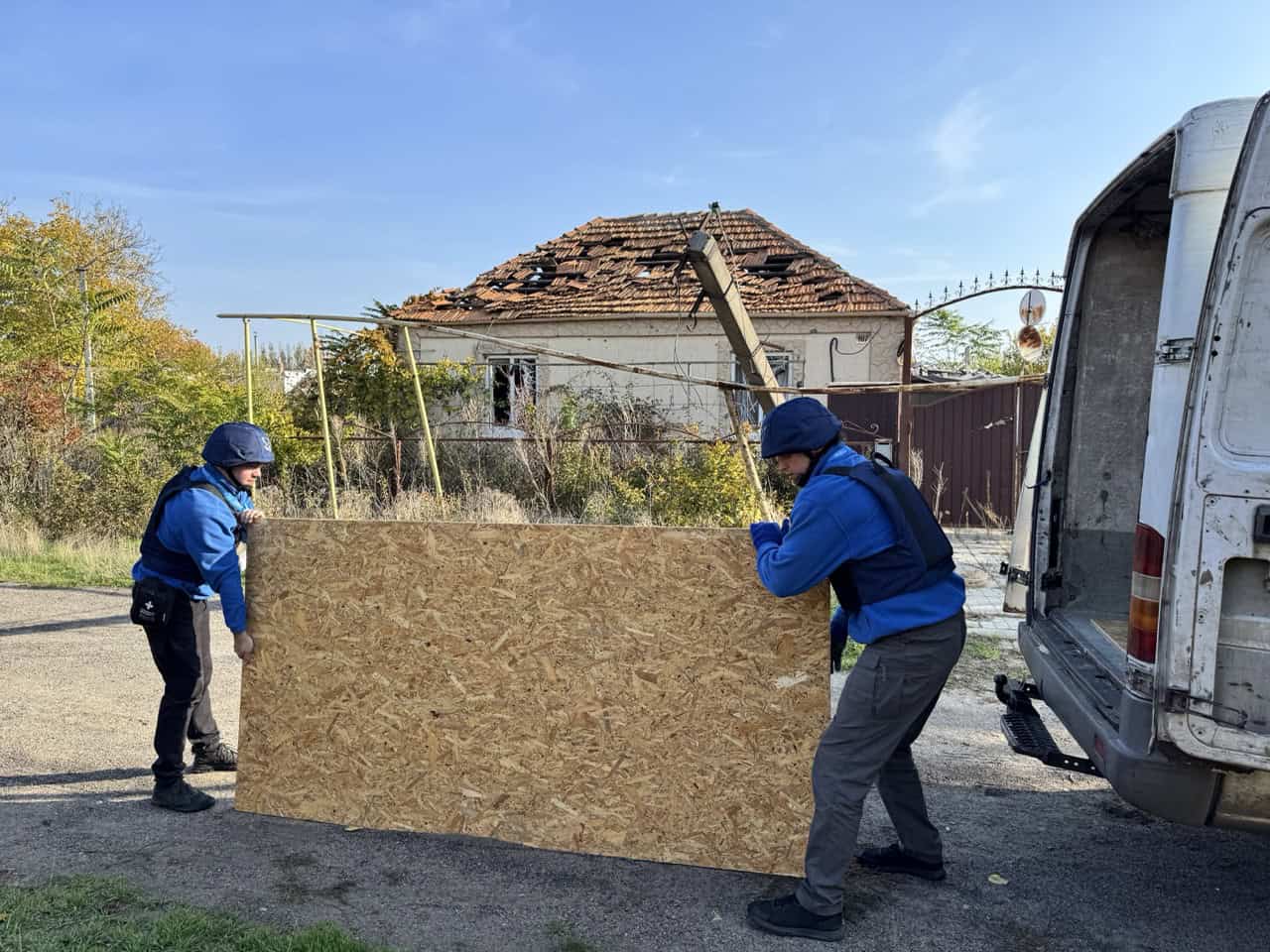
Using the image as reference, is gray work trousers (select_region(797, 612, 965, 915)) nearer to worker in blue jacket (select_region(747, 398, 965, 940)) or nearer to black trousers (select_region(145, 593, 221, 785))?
worker in blue jacket (select_region(747, 398, 965, 940))

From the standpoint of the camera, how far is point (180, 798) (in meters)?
4.02

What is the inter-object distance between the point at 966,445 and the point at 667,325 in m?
5.90

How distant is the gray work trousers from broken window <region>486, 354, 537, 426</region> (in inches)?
462

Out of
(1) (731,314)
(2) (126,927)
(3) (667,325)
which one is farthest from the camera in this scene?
(3) (667,325)

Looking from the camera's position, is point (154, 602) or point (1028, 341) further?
point (1028, 341)

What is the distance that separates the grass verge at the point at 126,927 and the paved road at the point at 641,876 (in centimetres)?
13

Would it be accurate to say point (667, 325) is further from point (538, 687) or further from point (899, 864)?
point (899, 864)

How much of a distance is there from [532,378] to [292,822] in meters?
13.5

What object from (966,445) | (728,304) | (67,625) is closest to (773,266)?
(966,445)

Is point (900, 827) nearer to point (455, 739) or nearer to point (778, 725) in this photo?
point (778, 725)

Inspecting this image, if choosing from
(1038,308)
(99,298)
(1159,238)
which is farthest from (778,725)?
(99,298)

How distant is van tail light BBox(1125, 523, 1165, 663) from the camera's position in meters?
2.58

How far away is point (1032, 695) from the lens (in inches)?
150

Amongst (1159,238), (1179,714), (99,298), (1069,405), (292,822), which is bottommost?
(292,822)
